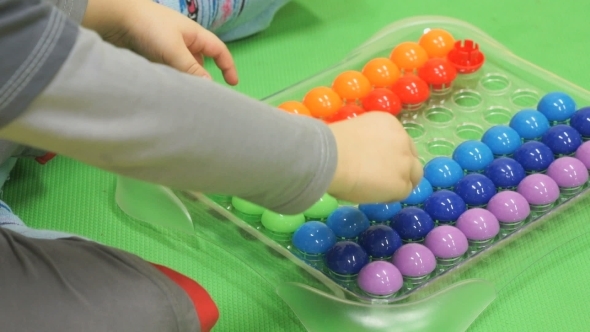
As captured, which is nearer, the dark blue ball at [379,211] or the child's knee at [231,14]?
the dark blue ball at [379,211]

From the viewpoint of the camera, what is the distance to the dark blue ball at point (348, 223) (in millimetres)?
743

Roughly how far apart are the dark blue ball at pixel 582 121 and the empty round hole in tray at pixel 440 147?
0.14 meters

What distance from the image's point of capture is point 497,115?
92 cm

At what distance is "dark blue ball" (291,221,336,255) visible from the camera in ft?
2.40

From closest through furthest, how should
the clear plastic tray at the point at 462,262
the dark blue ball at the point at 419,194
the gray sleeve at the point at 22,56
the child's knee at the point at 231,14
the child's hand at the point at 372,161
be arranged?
the gray sleeve at the point at 22,56 < the child's hand at the point at 372,161 < the clear plastic tray at the point at 462,262 < the dark blue ball at the point at 419,194 < the child's knee at the point at 231,14

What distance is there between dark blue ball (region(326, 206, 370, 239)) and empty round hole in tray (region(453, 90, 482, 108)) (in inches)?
10.4

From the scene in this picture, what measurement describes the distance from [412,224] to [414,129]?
0.19 meters

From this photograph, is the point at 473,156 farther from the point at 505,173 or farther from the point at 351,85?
the point at 351,85

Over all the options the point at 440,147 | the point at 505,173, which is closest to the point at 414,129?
the point at 440,147

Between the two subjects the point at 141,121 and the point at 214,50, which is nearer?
the point at 141,121

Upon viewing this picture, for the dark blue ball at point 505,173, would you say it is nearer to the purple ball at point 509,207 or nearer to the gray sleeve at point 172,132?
the purple ball at point 509,207

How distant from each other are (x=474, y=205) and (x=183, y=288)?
325 mm

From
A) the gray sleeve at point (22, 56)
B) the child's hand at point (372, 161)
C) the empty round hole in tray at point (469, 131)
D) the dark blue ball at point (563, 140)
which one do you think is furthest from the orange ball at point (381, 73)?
the gray sleeve at point (22, 56)

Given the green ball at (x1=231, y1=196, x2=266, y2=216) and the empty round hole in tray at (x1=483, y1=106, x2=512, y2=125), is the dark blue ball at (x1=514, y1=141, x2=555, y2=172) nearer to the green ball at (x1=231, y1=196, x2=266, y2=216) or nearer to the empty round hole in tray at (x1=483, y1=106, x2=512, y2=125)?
the empty round hole in tray at (x1=483, y1=106, x2=512, y2=125)
